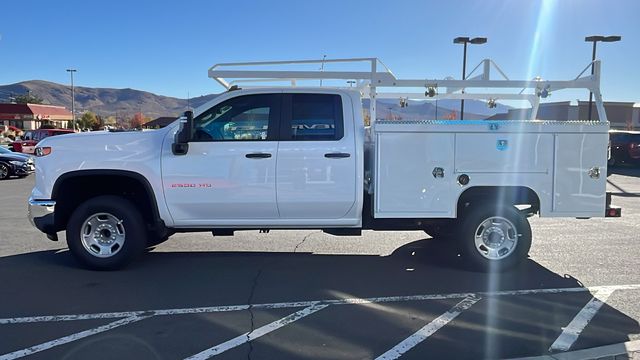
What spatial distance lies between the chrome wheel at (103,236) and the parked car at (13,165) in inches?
608

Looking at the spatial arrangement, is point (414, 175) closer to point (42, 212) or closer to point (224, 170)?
point (224, 170)

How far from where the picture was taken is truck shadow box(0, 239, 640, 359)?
14.4ft

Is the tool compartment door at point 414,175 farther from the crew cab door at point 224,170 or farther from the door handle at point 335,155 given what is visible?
the crew cab door at point 224,170

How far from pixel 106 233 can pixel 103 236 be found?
51 millimetres

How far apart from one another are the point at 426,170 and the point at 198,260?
10.1 ft

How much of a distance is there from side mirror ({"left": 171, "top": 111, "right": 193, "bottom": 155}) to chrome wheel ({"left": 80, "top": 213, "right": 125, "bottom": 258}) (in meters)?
1.12

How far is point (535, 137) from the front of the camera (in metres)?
6.00

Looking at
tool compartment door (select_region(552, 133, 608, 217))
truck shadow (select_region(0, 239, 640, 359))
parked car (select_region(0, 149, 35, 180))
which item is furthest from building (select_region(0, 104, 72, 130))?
tool compartment door (select_region(552, 133, 608, 217))

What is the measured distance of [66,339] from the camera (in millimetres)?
4195

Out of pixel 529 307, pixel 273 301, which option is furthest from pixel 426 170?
pixel 273 301

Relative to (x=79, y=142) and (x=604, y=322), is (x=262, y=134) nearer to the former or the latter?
(x=79, y=142)

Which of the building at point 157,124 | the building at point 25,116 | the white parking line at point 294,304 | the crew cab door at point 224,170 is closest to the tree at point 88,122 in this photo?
the building at point 25,116

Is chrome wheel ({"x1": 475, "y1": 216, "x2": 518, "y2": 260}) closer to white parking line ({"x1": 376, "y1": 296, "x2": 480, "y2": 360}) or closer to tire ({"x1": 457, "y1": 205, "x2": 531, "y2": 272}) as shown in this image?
tire ({"x1": 457, "y1": 205, "x2": 531, "y2": 272})

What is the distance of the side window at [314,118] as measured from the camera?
19.9 ft
